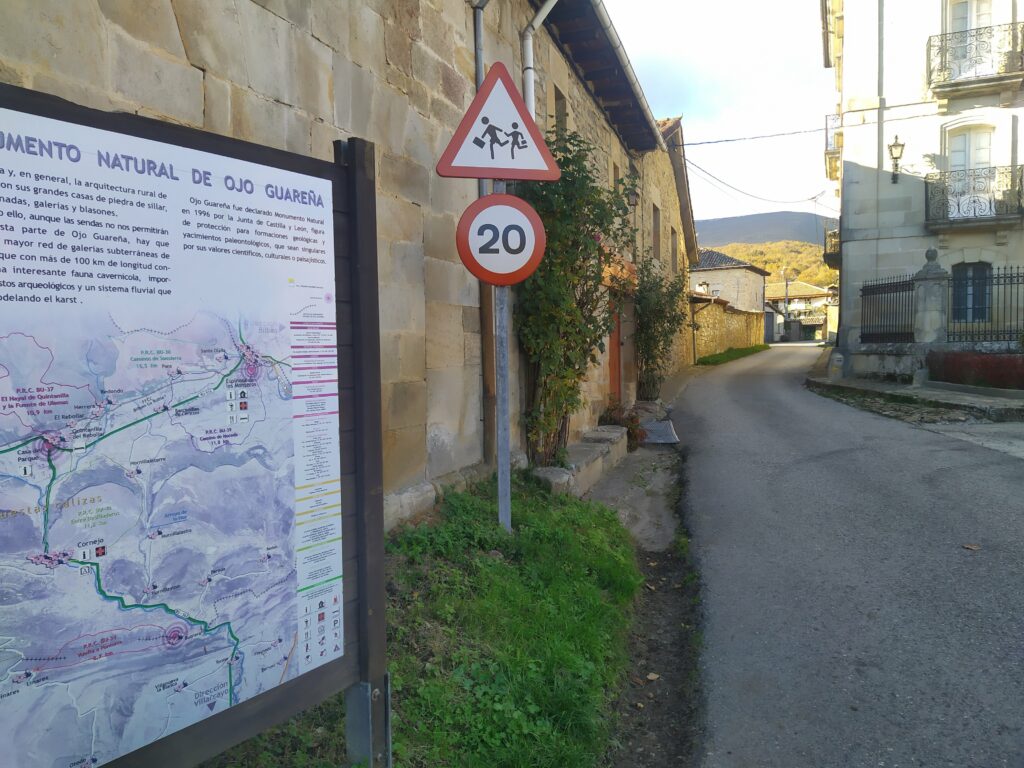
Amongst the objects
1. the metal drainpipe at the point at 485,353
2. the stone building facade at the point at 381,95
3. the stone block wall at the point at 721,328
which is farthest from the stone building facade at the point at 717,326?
the stone building facade at the point at 381,95

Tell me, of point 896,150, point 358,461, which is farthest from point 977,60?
point 358,461

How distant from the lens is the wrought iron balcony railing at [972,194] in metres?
17.4

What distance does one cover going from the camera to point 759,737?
2.76 m

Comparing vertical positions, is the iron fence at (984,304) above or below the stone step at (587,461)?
above

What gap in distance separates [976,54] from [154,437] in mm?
21666

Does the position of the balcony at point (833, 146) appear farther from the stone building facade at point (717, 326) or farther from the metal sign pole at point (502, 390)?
the metal sign pole at point (502, 390)

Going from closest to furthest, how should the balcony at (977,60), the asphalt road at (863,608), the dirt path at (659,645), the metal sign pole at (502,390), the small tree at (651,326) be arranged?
the asphalt road at (863,608) < the dirt path at (659,645) < the metal sign pole at (502,390) < the small tree at (651,326) < the balcony at (977,60)

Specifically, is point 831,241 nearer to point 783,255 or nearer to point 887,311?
point 887,311

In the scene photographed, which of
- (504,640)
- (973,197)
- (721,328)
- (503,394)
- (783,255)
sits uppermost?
(783,255)

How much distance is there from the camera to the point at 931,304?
14531 millimetres

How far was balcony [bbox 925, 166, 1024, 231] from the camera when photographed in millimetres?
17359

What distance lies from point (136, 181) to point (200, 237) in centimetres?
18

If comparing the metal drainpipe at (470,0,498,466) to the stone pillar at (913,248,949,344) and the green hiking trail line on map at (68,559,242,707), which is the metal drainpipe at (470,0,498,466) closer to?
the green hiking trail line on map at (68,559,242,707)

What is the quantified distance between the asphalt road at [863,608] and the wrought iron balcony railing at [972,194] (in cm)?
1246
